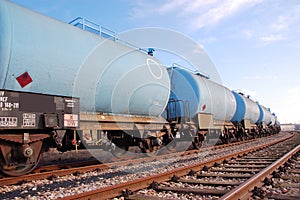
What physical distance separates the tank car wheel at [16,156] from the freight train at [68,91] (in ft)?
0.06

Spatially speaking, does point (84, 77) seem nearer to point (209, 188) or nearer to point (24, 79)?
point (24, 79)

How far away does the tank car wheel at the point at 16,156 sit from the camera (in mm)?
5298

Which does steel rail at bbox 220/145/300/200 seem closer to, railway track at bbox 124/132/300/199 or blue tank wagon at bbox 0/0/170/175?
railway track at bbox 124/132/300/199

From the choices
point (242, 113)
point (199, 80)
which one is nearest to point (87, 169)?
point (199, 80)

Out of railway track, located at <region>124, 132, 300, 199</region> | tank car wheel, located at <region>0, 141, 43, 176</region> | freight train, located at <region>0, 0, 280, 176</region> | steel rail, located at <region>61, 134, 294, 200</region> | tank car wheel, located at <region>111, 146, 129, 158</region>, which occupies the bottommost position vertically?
railway track, located at <region>124, 132, 300, 199</region>

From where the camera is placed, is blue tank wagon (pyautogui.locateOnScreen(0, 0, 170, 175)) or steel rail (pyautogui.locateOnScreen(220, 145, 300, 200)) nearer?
steel rail (pyautogui.locateOnScreen(220, 145, 300, 200))

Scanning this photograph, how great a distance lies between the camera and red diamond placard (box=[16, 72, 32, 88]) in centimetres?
530

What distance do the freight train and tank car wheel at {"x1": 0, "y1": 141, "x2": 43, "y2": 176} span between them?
0.02m

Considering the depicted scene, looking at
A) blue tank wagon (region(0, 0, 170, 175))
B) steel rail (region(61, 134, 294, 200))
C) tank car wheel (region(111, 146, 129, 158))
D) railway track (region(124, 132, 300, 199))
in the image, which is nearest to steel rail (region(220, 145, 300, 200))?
railway track (region(124, 132, 300, 199))

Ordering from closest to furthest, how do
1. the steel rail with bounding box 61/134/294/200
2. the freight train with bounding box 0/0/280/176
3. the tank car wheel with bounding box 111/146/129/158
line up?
the steel rail with bounding box 61/134/294/200 → the freight train with bounding box 0/0/280/176 → the tank car wheel with bounding box 111/146/129/158

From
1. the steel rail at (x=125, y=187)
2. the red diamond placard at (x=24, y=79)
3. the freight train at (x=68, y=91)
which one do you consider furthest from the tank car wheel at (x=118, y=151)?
the red diamond placard at (x=24, y=79)

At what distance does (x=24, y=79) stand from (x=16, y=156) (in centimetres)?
150

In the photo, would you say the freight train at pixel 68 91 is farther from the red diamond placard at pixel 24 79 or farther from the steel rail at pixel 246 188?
the steel rail at pixel 246 188

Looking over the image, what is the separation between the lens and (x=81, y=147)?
24.7ft
